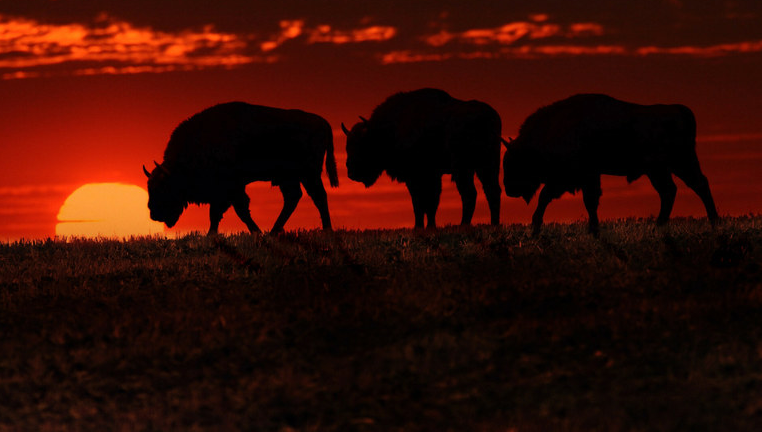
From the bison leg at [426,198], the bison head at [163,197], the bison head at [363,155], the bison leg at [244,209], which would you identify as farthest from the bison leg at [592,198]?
the bison head at [163,197]

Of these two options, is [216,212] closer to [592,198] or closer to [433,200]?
[433,200]

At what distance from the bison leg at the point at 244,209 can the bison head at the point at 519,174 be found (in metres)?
5.76

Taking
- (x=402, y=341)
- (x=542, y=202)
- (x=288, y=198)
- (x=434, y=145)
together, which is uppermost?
(x=434, y=145)

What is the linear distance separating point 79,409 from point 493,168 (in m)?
12.8

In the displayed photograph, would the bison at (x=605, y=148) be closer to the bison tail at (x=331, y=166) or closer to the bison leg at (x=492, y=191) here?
the bison leg at (x=492, y=191)

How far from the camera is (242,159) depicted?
73.5ft

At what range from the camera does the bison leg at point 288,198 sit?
2216 centimetres

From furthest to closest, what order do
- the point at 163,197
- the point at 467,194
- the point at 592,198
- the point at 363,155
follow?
the point at 163,197 < the point at 363,155 < the point at 467,194 < the point at 592,198

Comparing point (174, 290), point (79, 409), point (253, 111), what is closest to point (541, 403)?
point (79, 409)

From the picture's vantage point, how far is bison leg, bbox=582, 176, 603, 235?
18641 mm

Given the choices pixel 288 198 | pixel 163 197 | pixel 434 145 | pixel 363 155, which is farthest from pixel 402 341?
pixel 163 197

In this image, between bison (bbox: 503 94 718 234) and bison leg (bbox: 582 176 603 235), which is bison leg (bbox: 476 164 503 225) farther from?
bison leg (bbox: 582 176 603 235)

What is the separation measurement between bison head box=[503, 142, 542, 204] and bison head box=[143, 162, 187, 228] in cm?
766

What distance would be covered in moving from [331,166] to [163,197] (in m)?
3.97
